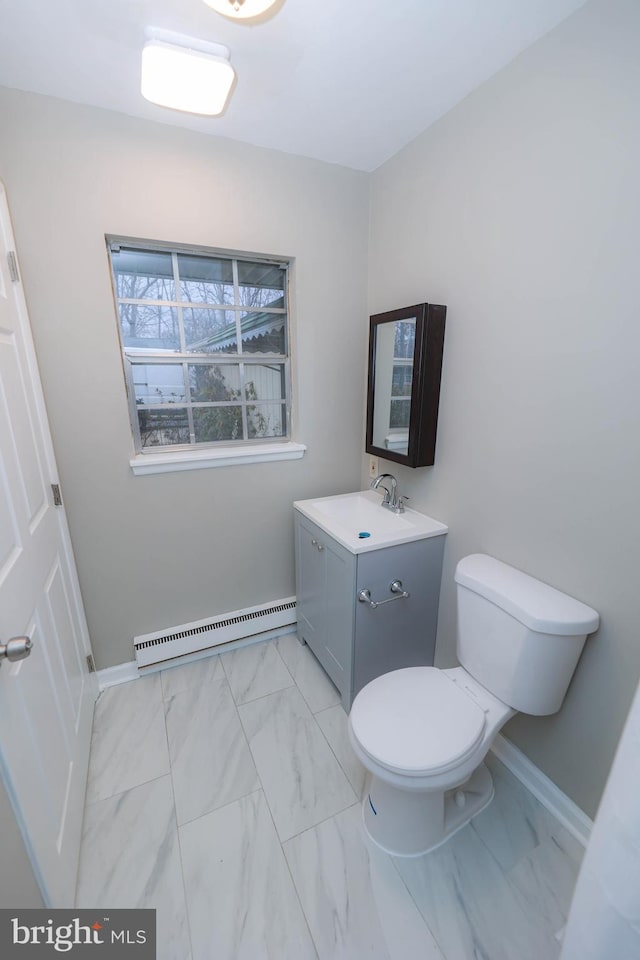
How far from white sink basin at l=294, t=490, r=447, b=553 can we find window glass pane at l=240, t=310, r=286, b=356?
81cm

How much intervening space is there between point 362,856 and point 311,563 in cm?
104

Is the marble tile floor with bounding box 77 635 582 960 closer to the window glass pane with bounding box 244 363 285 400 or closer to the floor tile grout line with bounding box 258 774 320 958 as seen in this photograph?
the floor tile grout line with bounding box 258 774 320 958

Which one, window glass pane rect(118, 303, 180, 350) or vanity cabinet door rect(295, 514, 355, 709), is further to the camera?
window glass pane rect(118, 303, 180, 350)

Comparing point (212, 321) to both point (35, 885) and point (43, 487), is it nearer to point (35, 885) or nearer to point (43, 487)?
point (43, 487)

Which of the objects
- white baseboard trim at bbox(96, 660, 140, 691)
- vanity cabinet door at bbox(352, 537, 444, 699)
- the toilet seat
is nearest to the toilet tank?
the toilet seat

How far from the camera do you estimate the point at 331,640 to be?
5.73 feet

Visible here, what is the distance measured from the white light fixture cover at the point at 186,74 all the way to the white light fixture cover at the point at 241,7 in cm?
25

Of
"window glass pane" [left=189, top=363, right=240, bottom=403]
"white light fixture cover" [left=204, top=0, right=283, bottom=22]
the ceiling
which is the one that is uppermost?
the ceiling

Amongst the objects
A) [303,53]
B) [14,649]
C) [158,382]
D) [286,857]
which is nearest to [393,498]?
[158,382]

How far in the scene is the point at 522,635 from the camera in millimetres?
1152

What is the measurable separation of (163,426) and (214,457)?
0.29 metres

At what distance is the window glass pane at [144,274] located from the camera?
5.36 ft

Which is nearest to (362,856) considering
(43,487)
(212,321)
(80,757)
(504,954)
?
(504,954)

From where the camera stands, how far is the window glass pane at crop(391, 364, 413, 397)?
164cm
